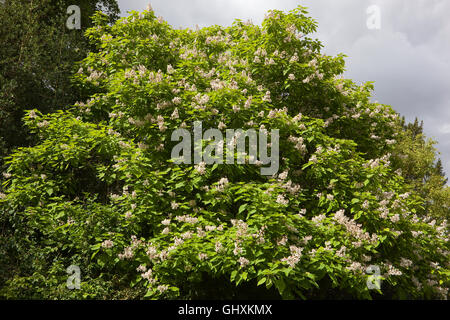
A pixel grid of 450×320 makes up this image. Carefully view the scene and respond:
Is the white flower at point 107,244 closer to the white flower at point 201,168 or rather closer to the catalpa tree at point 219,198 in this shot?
the catalpa tree at point 219,198

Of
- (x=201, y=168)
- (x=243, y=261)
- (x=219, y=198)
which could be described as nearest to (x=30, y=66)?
(x=201, y=168)

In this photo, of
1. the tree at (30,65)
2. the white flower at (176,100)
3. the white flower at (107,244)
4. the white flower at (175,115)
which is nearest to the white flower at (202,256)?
the white flower at (107,244)

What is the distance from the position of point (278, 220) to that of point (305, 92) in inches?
191

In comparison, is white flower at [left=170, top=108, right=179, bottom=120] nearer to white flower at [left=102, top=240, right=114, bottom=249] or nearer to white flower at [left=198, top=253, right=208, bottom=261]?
white flower at [left=102, top=240, right=114, bottom=249]

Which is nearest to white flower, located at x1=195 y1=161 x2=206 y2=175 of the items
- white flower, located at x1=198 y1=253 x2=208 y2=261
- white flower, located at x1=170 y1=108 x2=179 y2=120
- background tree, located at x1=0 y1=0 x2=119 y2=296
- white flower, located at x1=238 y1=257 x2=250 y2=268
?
white flower, located at x1=170 y1=108 x2=179 y2=120

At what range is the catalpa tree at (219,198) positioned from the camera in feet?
19.4

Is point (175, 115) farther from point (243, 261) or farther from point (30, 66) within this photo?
point (30, 66)

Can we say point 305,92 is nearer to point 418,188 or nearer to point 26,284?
point 26,284

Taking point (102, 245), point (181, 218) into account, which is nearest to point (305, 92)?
point (181, 218)

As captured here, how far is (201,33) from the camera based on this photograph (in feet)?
35.2

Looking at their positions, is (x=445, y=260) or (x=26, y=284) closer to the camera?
(x=26, y=284)

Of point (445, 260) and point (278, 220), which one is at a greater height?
point (278, 220)

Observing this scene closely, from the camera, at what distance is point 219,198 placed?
6586mm

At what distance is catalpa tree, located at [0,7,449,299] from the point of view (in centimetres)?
591
